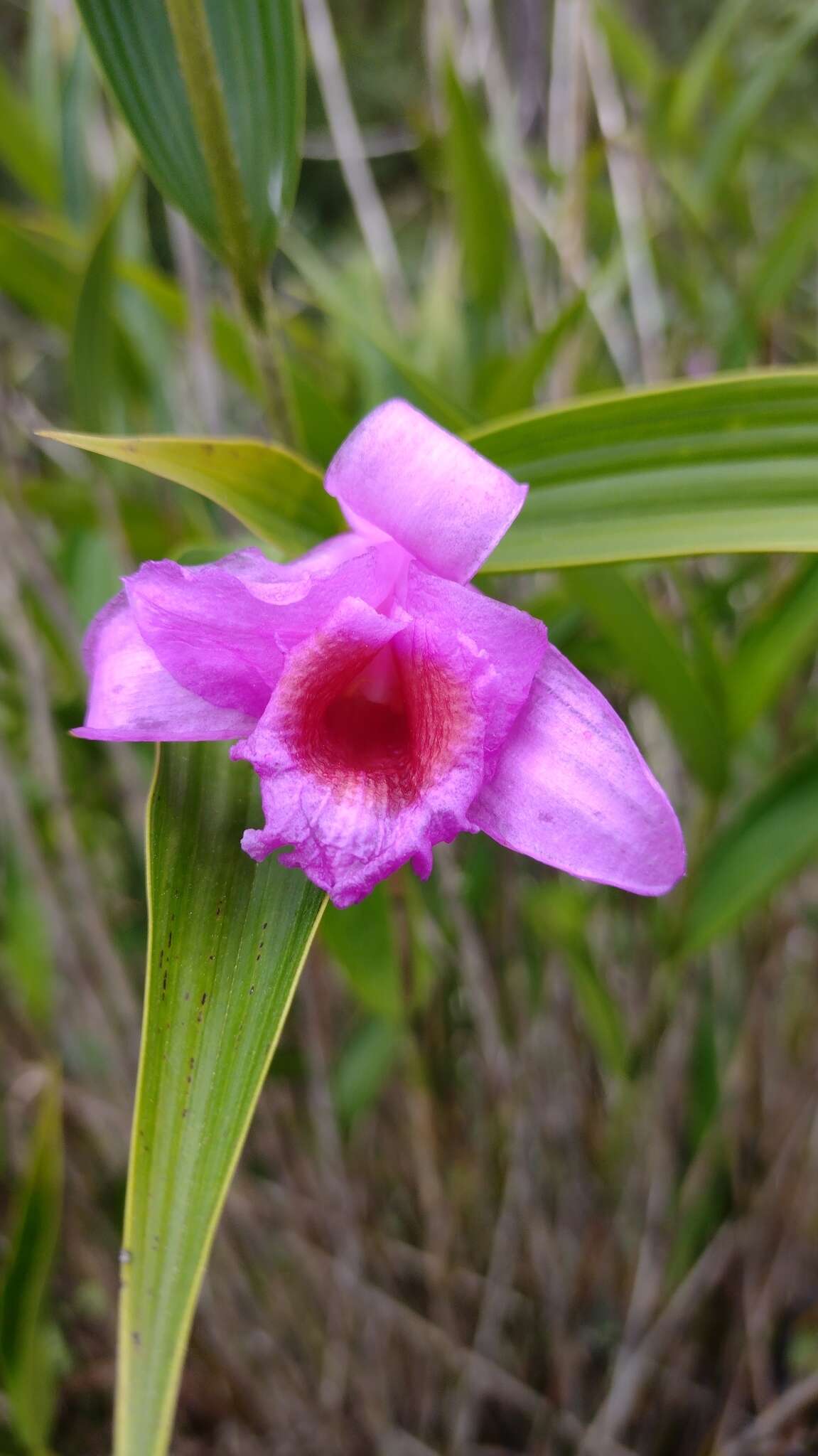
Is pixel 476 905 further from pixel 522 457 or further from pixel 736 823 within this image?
pixel 522 457

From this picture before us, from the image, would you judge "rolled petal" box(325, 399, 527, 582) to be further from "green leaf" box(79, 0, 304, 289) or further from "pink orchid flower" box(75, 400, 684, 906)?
"green leaf" box(79, 0, 304, 289)

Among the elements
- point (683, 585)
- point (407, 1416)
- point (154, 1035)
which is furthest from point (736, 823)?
point (407, 1416)

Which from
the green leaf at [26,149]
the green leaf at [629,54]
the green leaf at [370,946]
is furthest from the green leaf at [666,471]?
the green leaf at [629,54]

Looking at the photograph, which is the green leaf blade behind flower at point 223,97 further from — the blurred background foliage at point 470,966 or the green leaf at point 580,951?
the green leaf at point 580,951

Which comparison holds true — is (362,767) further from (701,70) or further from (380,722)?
(701,70)

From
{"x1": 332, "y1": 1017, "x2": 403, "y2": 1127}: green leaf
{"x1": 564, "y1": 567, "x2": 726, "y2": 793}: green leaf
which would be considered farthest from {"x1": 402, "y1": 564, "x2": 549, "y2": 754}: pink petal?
{"x1": 332, "y1": 1017, "x2": 403, "y2": 1127}: green leaf

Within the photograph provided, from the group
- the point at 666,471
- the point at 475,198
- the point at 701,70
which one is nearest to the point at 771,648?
the point at 666,471
